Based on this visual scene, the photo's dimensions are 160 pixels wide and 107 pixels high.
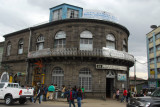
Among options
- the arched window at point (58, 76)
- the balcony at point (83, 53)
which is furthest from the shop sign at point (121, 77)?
the arched window at point (58, 76)

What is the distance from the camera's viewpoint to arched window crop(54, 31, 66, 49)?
70.0 feet

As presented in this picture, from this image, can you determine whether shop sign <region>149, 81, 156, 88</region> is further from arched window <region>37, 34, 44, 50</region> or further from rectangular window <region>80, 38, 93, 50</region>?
arched window <region>37, 34, 44, 50</region>

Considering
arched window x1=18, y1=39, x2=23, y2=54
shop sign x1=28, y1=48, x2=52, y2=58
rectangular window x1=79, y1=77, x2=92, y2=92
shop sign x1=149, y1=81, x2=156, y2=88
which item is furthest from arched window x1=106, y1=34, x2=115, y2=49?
shop sign x1=149, y1=81, x2=156, y2=88

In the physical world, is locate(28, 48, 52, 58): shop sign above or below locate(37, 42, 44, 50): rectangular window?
below

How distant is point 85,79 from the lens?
19.7 meters

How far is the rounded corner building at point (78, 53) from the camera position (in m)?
19.5

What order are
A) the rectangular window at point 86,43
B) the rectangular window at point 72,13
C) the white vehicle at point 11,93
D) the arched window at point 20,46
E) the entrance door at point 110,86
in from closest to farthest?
the white vehicle at point 11,93
the rectangular window at point 86,43
the entrance door at point 110,86
the rectangular window at point 72,13
the arched window at point 20,46

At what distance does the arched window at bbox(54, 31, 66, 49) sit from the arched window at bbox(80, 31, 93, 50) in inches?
93.3

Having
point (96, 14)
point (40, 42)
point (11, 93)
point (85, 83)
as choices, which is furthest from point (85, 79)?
point (11, 93)

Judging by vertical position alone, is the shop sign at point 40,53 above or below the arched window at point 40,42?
below

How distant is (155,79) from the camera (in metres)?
36.7

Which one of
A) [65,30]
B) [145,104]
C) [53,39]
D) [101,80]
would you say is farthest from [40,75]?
[145,104]

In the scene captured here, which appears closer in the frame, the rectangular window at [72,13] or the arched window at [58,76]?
the arched window at [58,76]

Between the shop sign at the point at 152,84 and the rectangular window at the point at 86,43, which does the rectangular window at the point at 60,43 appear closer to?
the rectangular window at the point at 86,43
